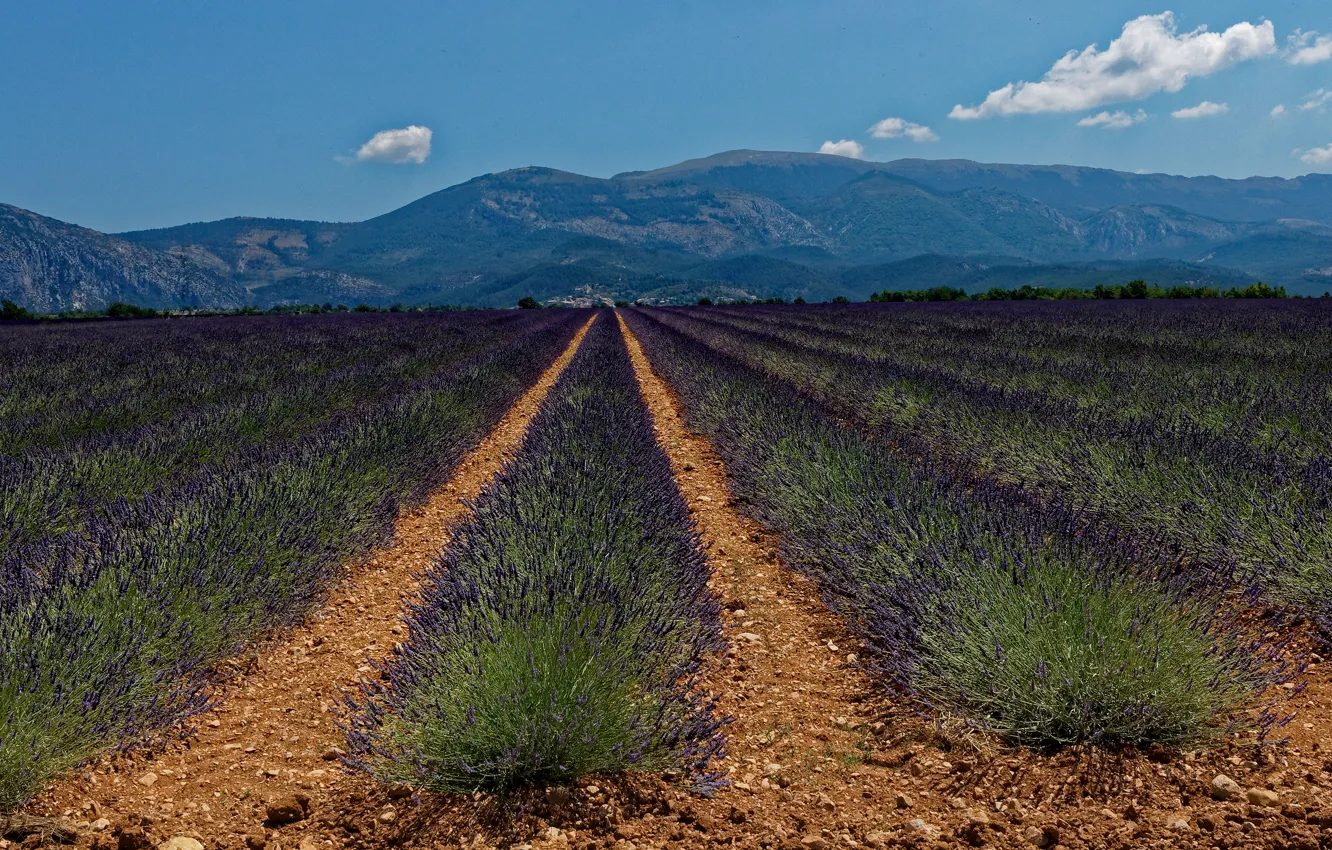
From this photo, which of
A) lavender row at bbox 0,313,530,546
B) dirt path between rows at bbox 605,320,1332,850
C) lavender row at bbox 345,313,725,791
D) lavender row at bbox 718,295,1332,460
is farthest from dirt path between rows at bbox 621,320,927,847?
lavender row at bbox 718,295,1332,460

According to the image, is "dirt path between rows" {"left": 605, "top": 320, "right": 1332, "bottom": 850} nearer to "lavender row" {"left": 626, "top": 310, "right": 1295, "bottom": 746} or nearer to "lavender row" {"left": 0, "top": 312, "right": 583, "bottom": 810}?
"lavender row" {"left": 626, "top": 310, "right": 1295, "bottom": 746}

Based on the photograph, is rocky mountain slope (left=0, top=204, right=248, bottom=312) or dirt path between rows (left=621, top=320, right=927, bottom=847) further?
rocky mountain slope (left=0, top=204, right=248, bottom=312)

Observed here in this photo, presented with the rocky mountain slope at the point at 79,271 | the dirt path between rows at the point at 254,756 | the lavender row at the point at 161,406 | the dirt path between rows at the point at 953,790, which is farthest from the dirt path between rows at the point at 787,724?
the rocky mountain slope at the point at 79,271

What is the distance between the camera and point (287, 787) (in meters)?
2.29

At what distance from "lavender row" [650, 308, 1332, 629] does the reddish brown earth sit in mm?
809

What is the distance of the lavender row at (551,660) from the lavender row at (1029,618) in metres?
0.76

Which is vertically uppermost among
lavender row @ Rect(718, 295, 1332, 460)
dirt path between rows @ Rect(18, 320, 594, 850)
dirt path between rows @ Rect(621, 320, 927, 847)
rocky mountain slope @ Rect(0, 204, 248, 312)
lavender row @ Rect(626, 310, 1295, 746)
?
rocky mountain slope @ Rect(0, 204, 248, 312)

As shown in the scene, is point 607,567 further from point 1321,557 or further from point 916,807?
point 1321,557

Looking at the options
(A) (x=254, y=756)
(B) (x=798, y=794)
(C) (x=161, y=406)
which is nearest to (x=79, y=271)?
(C) (x=161, y=406)

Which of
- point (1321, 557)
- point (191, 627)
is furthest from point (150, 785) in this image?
point (1321, 557)

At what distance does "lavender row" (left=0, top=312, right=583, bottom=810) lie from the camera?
2.25 m

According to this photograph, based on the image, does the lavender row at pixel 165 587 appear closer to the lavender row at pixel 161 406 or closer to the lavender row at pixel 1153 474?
the lavender row at pixel 161 406

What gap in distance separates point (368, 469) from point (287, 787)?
340 centimetres

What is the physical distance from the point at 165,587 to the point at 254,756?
36.7 inches
